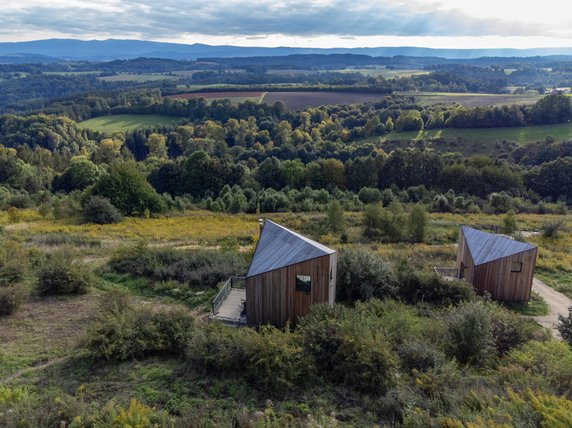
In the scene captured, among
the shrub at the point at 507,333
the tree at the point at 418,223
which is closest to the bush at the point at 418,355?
the shrub at the point at 507,333

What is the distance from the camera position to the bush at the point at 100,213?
33.8 meters

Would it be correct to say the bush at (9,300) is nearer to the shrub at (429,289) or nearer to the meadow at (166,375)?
the meadow at (166,375)

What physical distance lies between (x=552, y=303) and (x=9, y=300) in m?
21.7

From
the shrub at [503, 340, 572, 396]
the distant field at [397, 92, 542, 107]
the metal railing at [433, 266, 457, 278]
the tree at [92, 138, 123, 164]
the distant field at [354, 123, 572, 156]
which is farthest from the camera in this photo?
the distant field at [397, 92, 542, 107]

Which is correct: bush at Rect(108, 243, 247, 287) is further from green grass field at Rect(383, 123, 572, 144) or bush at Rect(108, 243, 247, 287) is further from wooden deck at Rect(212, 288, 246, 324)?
green grass field at Rect(383, 123, 572, 144)

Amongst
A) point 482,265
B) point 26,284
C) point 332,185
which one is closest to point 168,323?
point 26,284

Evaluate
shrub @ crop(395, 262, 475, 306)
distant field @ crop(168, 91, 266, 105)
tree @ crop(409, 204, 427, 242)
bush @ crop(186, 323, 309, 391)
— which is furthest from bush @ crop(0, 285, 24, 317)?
distant field @ crop(168, 91, 266, 105)

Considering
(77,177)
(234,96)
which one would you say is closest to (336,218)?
(77,177)

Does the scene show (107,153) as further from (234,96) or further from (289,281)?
(289,281)

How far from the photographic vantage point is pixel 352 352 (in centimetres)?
1066

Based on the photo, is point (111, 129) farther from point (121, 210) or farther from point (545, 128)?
point (545, 128)

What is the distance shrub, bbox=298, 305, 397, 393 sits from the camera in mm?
10258

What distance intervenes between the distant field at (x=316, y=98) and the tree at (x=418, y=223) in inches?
3713

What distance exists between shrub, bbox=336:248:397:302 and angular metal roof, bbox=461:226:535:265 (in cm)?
435
